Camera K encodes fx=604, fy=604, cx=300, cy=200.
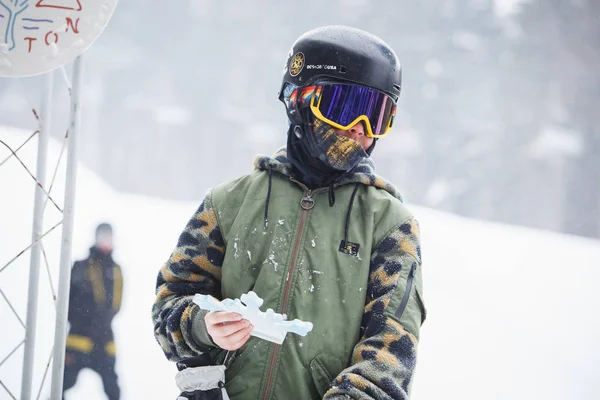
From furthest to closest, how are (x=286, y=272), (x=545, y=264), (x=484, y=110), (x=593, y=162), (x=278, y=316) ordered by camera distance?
(x=484, y=110) → (x=593, y=162) → (x=545, y=264) → (x=286, y=272) → (x=278, y=316)

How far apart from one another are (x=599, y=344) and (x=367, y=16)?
300 inches

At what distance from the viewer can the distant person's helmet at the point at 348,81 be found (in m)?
1.46

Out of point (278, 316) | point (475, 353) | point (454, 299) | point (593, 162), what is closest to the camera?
point (278, 316)

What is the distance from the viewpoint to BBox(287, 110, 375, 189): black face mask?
4.76 ft

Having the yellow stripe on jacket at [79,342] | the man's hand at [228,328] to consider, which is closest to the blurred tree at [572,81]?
the yellow stripe on jacket at [79,342]

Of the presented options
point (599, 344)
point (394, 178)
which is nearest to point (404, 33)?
point (394, 178)

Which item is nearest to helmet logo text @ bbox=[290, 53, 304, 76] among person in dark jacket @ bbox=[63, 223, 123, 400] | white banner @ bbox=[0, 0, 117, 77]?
white banner @ bbox=[0, 0, 117, 77]

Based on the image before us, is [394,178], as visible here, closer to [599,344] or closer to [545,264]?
[545,264]

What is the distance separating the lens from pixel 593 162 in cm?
1061

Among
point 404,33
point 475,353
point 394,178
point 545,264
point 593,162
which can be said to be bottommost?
point 475,353

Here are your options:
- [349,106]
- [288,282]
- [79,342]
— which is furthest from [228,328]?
[79,342]

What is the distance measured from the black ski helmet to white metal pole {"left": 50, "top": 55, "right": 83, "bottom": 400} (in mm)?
1505

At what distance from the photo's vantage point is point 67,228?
2754 mm

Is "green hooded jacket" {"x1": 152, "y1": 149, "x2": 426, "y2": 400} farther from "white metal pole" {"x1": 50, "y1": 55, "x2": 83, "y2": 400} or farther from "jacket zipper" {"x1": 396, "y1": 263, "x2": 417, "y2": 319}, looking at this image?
"white metal pole" {"x1": 50, "y1": 55, "x2": 83, "y2": 400}
